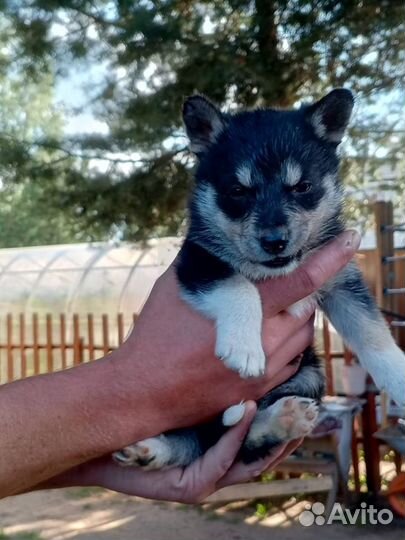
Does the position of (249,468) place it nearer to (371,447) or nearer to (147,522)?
(147,522)

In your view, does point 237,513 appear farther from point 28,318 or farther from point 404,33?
A: point 28,318

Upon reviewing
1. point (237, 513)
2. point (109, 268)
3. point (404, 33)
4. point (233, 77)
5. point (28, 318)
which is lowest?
point (237, 513)

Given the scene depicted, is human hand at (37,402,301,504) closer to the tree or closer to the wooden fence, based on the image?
the tree

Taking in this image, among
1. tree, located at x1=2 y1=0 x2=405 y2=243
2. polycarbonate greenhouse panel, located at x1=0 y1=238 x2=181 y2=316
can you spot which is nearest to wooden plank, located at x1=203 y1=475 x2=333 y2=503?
tree, located at x1=2 y1=0 x2=405 y2=243

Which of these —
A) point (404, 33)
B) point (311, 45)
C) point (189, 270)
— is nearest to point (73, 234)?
point (311, 45)

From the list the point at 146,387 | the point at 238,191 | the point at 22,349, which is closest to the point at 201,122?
the point at 238,191

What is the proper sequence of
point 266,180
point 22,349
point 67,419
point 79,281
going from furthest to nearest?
point 79,281, point 22,349, point 266,180, point 67,419

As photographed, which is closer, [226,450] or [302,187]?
[226,450]
